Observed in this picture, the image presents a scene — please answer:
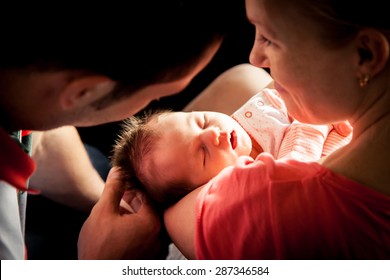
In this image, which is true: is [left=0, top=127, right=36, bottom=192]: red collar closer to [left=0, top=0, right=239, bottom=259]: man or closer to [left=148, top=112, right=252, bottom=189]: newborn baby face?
[left=0, top=0, right=239, bottom=259]: man

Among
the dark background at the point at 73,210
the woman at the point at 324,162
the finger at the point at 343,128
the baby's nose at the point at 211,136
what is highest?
the woman at the point at 324,162

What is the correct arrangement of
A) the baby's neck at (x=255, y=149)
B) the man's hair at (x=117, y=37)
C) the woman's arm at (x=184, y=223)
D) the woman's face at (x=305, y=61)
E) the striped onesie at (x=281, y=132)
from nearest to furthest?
the man's hair at (x=117, y=37), the woman's face at (x=305, y=61), the woman's arm at (x=184, y=223), the striped onesie at (x=281, y=132), the baby's neck at (x=255, y=149)

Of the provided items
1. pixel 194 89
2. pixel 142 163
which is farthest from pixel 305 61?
pixel 194 89

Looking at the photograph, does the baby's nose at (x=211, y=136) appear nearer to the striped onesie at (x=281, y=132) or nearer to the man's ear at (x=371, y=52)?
the striped onesie at (x=281, y=132)

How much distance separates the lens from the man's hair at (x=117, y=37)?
1.51ft

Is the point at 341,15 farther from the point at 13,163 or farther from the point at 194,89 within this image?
the point at 194,89

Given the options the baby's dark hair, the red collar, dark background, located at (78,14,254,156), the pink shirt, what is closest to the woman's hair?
the pink shirt

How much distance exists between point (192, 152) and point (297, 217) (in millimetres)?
382

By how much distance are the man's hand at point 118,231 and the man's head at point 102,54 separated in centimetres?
41

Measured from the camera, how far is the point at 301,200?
0.63 m

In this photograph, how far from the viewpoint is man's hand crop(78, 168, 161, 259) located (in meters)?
0.90

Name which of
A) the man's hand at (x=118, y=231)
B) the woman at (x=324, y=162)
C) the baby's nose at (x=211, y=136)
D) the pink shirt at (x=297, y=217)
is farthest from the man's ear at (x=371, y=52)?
the man's hand at (x=118, y=231)

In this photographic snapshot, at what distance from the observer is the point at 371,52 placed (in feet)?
1.85

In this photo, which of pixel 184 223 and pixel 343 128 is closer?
pixel 184 223
